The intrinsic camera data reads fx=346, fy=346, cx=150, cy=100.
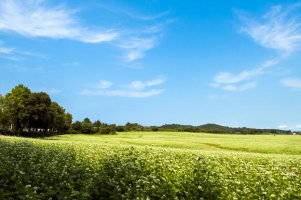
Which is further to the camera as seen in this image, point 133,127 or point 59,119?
point 133,127

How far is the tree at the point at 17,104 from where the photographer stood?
310 feet

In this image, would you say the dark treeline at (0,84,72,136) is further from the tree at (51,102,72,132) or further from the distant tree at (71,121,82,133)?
the distant tree at (71,121,82,133)

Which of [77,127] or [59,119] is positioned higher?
[59,119]

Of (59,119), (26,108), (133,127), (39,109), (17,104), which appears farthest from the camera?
(133,127)

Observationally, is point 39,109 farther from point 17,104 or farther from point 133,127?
point 133,127

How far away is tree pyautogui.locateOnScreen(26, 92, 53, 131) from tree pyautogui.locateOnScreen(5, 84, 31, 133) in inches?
66.8

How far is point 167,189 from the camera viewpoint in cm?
1391

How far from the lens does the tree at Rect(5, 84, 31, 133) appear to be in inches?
3725

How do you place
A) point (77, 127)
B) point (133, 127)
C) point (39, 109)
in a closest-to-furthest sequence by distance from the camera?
point (39, 109) → point (77, 127) → point (133, 127)

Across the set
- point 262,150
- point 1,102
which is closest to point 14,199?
point 262,150

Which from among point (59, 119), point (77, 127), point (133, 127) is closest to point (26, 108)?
point (59, 119)

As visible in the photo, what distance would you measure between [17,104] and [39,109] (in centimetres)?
765

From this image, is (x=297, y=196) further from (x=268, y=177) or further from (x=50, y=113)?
(x=50, y=113)

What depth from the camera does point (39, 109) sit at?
93.0 metres
